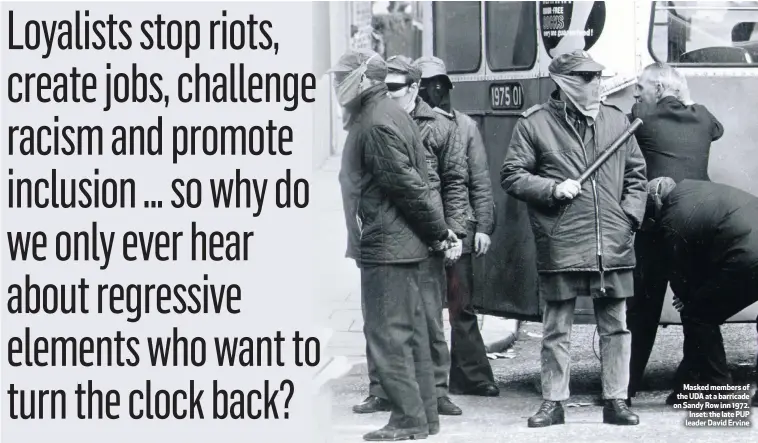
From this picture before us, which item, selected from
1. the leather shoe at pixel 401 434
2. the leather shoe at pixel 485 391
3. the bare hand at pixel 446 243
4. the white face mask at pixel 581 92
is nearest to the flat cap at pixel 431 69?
the white face mask at pixel 581 92

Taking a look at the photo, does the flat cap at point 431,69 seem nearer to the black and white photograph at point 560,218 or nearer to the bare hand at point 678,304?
the black and white photograph at point 560,218

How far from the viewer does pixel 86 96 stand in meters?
5.62

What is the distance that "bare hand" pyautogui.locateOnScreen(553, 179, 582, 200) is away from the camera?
682 cm

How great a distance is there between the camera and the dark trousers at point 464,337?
777 centimetres

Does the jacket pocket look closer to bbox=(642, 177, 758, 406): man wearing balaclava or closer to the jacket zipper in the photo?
the jacket zipper

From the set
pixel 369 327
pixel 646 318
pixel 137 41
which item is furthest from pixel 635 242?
pixel 137 41

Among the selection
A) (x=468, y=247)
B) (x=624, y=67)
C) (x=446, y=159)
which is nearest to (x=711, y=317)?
(x=468, y=247)

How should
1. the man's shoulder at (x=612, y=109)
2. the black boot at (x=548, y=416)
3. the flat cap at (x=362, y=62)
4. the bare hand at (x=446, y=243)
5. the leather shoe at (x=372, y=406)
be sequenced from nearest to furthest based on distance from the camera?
the flat cap at (x=362, y=62) < the bare hand at (x=446, y=243) < the black boot at (x=548, y=416) < the man's shoulder at (x=612, y=109) < the leather shoe at (x=372, y=406)

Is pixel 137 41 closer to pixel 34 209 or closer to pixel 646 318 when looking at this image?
pixel 34 209

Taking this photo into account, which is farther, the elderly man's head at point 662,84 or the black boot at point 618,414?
the elderly man's head at point 662,84

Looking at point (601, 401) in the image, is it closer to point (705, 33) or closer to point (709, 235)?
point (709, 235)

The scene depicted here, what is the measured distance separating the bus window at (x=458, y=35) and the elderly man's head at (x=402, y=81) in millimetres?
1265

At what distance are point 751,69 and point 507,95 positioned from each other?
1289mm

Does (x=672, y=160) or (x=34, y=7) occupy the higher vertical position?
(x=34, y=7)
